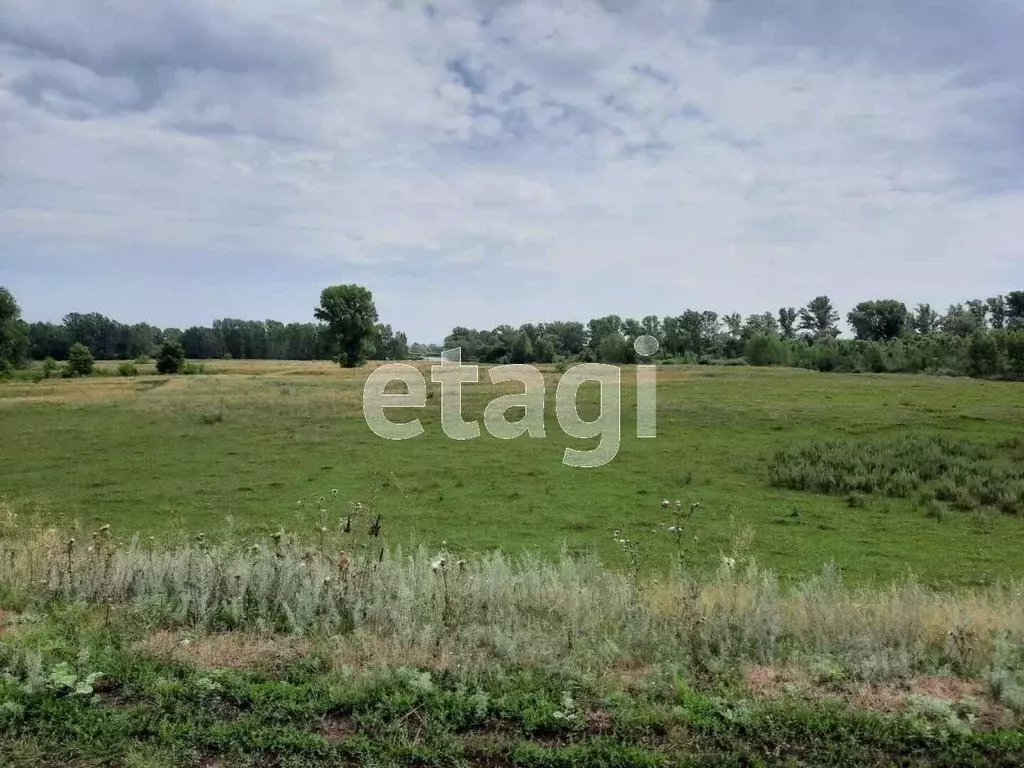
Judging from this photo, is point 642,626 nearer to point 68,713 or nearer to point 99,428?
point 68,713

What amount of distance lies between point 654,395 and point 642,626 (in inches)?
1257

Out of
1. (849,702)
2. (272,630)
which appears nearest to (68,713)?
(272,630)


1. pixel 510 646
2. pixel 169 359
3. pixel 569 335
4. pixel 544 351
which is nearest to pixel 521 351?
pixel 544 351

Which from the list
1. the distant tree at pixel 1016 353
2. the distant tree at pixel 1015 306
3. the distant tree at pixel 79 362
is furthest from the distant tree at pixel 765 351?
the distant tree at pixel 79 362

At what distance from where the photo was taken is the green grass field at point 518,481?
1302 centimetres

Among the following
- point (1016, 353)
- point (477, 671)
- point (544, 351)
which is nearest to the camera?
point (477, 671)

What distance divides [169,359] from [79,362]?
8612 millimetres

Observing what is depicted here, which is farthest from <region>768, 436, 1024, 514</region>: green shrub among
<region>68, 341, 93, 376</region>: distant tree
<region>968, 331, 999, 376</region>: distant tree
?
<region>68, 341, 93, 376</region>: distant tree

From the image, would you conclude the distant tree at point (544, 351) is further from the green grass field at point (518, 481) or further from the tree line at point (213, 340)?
the green grass field at point (518, 481)

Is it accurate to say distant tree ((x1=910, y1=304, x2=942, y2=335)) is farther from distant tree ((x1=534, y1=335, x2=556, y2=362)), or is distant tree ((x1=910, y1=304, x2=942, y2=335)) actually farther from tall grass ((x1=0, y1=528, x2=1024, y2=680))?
tall grass ((x1=0, y1=528, x2=1024, y2=680))

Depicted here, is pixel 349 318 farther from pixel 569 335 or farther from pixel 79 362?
pixel 569 335

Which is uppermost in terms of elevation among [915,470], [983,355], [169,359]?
[169,359]

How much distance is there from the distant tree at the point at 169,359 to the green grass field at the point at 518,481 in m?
43.1

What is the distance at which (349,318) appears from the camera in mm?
84312
